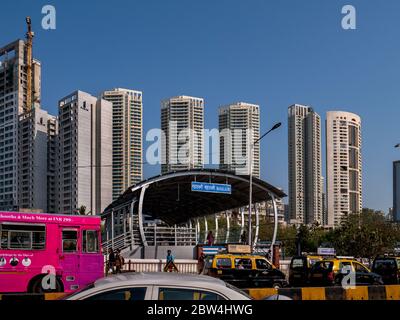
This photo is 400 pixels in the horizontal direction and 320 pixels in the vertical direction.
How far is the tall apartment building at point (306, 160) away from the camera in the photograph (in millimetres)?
131625

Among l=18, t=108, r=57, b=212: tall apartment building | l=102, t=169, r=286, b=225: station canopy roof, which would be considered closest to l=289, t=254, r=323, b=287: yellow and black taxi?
l=102, t=169, r=286, b=225: station canopy roof

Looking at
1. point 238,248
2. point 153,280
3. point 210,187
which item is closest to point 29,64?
point 210,187

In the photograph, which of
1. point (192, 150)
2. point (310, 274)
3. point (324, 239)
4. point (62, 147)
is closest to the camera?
point (310, 274)

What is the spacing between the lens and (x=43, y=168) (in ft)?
329

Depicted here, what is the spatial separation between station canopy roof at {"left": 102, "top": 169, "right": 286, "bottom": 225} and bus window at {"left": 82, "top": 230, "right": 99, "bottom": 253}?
2045 centimetres

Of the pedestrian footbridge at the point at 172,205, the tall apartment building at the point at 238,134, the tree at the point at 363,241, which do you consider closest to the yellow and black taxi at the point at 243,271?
the pedestrian footbridge at the point at 172,205

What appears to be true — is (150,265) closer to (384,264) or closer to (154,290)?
(384,264)

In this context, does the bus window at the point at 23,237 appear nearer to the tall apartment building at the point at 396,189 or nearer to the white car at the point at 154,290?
the tall apartment building at the point at 396,189

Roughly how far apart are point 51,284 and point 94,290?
13360 millimetres

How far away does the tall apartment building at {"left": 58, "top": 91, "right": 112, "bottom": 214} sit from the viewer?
85.8 metres

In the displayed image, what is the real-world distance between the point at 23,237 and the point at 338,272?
1219 cm
